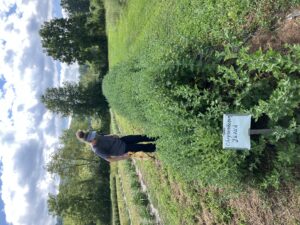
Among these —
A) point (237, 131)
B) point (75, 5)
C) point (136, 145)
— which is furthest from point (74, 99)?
point (75, 5)

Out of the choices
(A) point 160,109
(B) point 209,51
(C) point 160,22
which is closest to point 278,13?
(B) point 209,51

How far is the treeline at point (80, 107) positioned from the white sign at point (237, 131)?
30.9 metres

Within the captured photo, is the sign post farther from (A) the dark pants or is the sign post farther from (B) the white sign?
(A) the dark pants

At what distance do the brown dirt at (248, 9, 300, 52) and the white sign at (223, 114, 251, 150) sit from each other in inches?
55.9

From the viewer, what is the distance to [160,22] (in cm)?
1182

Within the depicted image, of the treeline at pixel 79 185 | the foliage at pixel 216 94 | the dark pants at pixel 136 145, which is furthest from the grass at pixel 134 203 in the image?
the treeline at pixel 79 185

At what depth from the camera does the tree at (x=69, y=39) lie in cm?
3603

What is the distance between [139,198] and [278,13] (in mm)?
9770

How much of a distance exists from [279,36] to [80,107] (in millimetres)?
31031

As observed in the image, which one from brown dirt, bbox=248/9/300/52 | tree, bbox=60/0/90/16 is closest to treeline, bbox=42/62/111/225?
brown dirt, bbox=248/9/300/52

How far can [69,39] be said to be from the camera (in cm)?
3653

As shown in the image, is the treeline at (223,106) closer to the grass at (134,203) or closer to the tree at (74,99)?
the grass at (134,203)

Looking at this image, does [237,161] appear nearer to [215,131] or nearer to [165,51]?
[215,131]

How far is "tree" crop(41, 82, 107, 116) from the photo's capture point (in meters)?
35.6
